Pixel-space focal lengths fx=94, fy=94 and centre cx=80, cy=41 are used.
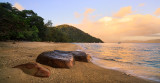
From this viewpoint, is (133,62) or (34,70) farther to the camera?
(133,62)

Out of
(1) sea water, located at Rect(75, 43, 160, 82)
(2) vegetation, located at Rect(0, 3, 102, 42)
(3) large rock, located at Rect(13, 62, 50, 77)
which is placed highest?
(2) vegetation, located at Rect(0, 3, 102, 42)

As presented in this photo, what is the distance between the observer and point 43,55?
411cm

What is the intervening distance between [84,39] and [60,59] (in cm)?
15802

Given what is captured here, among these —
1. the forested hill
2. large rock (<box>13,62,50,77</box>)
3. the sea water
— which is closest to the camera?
large rock (<box>13,62,50,77</box>)

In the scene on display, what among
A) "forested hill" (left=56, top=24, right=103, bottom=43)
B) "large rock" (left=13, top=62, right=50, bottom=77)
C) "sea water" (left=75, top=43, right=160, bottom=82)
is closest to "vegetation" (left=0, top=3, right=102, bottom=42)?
"large rock" (left=13, top=62, right=50, bottom=77)

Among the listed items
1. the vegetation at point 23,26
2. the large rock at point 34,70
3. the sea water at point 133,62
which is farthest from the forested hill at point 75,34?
the large rock at point 34,70

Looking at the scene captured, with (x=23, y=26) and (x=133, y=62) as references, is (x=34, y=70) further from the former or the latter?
(x=133, y=62)

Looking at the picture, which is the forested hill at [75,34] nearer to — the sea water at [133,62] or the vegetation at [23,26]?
the vegetation at [23,26]

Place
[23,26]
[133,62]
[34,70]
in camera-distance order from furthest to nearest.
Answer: [133,62]
[23,26]
[34,70]

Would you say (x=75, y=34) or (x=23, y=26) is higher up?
(x=75, y=34)

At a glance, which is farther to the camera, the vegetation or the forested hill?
the forested hill

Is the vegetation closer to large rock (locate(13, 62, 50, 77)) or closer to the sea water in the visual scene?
large rock (locate(13, 62, 50, 77))

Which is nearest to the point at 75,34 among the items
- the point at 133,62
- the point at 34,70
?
the point at 133,62

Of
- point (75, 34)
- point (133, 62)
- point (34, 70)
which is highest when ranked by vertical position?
point (75, 34)
